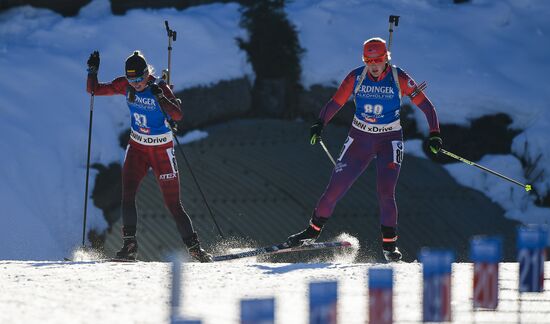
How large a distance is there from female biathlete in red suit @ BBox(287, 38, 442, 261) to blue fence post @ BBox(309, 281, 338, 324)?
463cm

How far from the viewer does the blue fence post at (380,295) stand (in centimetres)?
631

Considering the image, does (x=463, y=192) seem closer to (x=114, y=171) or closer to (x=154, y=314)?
(x=114, y=171)

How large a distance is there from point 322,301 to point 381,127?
4.88 m

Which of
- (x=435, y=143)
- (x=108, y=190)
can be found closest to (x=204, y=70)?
(x=108, y=190)

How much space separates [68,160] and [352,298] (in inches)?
302

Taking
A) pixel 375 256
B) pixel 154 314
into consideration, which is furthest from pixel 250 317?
pixel 375 256

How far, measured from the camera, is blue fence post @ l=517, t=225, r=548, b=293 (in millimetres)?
7605

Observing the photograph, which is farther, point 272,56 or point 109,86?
point 272,56

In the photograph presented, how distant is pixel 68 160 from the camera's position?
15453 millimetres

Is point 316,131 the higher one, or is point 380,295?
point 316,131

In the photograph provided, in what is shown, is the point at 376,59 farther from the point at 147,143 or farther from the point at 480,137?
the point at 480,137

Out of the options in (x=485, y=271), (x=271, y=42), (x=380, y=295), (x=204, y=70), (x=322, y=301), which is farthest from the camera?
(x=271, y=42)

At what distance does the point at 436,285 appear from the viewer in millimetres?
6734

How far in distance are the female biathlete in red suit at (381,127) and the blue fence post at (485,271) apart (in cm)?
317
